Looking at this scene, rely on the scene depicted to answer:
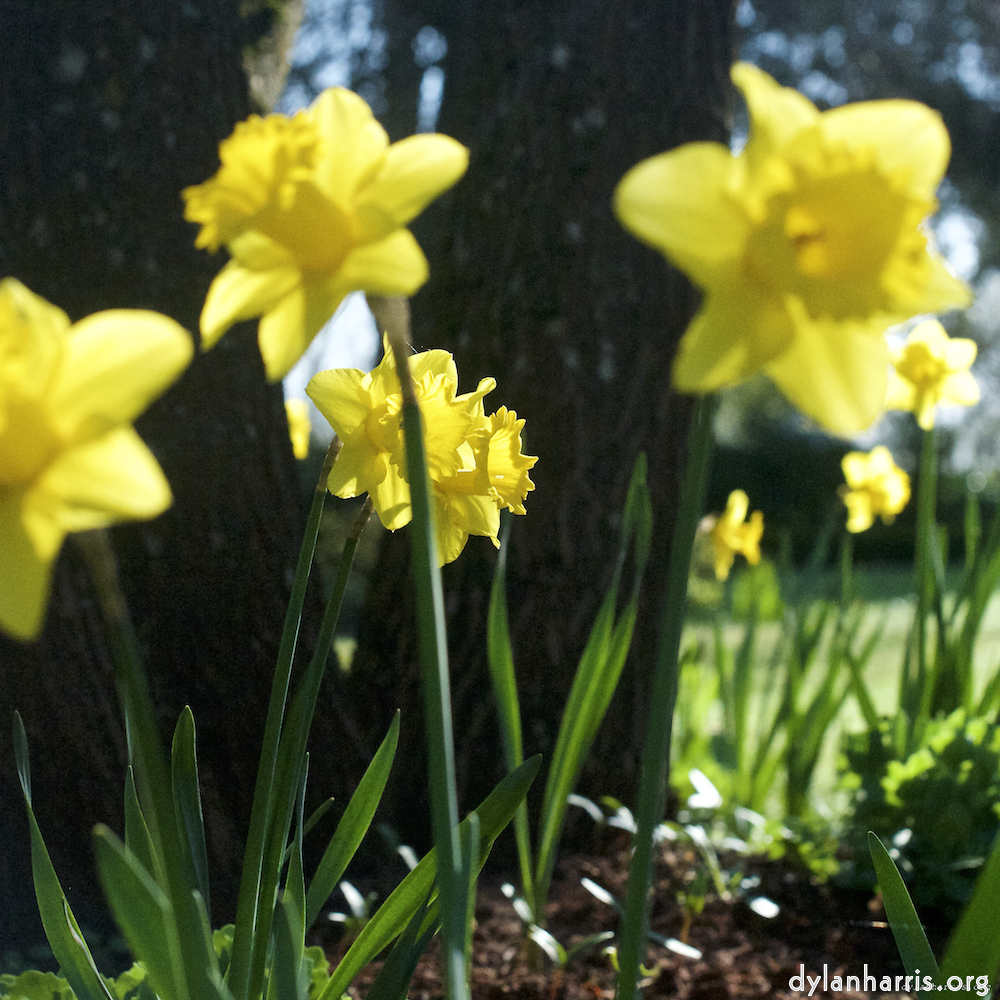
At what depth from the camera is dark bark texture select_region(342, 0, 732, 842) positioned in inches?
63.9

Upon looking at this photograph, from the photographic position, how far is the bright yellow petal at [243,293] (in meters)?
0.46

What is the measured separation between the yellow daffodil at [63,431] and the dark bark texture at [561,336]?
1236mm

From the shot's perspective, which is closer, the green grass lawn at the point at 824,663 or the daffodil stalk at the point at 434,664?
the daffodil stalk at the point at 434,664

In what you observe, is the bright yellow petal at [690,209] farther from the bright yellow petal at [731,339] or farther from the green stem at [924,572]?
the green stem at [924,572]

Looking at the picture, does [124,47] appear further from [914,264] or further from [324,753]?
[914,264]

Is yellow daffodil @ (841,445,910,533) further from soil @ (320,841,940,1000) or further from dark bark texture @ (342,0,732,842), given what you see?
soil @ (320,841,940,1000)

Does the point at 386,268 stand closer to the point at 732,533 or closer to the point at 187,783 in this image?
the point at 187,783

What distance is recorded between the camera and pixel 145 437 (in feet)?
4.53

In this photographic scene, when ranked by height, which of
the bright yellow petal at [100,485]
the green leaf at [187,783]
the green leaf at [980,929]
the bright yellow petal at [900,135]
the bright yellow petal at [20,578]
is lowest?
the green leaf at [187,783]

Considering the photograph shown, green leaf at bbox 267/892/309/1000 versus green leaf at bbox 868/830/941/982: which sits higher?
green leaf at bbox 267/892/309/1000

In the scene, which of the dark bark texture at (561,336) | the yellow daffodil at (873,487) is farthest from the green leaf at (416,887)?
the yellow daffodil at (873,487)

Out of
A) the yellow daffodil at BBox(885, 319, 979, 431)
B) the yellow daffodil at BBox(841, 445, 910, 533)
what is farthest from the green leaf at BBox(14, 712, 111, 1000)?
the yellow daffodil at BBox(841, 445, 910, 533)

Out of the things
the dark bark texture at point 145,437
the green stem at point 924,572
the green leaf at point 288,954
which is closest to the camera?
the green leaf at point 288,954

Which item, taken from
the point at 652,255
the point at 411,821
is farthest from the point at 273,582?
the point at 652,255
